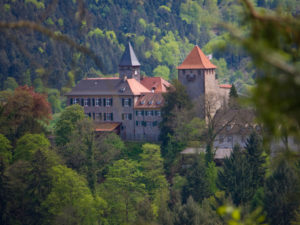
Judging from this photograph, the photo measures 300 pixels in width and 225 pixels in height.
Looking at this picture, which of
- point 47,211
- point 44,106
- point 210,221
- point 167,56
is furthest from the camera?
point 167,56

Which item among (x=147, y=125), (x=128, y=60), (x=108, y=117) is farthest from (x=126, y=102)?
(x=128, y=60)

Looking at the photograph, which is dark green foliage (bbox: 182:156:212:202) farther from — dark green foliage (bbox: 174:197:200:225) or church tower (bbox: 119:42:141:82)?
church tower (bbox: 119:42:141:82)

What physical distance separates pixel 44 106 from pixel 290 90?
55600 mm

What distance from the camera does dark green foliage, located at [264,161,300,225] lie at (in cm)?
4062

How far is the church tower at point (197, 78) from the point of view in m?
56.5

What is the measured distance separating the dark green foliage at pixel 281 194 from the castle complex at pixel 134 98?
41.3ft

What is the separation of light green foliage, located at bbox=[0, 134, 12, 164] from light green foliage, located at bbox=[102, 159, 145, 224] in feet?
27.0

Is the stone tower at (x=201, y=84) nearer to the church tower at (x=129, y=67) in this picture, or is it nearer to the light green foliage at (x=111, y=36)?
the church tower at (x=129, y=67)

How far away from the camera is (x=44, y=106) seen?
190 feet

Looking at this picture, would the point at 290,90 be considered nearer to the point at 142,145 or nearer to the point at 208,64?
the point at 142,145

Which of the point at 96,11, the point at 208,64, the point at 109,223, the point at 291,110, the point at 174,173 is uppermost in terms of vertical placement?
the point at 96,11

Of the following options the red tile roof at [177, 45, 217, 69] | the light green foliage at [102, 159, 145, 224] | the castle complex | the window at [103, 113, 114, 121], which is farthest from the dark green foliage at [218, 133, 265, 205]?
the window at [103, 113, 114, 121]

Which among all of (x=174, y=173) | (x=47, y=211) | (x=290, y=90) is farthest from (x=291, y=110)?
(x=174, y=173)

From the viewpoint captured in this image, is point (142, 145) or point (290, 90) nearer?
point (290, 90)
